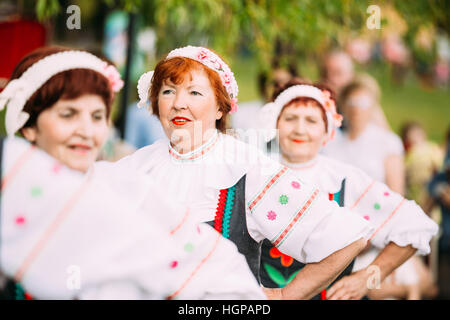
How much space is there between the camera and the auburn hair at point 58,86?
165 cm

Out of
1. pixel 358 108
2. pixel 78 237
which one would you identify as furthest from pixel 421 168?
pixel 78 237

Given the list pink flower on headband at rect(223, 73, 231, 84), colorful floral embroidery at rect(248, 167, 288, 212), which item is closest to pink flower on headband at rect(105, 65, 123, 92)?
pink flower on headband at rect(223, 73, 231, 84)

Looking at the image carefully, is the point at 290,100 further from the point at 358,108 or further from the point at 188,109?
the point at 358,108

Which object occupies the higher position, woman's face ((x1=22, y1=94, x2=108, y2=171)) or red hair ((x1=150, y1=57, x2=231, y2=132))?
red hair ((x1=150, y1=57, x2=231, y2=132))

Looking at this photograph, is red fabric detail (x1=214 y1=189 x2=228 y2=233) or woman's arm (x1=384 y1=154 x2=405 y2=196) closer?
red fabric detail (x1=214 y1=189 x2=228 y2=233)

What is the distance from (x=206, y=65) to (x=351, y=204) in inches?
37.2

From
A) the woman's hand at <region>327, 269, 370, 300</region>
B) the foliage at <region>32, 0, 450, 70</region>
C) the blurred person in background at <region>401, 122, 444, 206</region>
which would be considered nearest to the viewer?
the woman's hand at <region>327, 269, 370, 300</region>

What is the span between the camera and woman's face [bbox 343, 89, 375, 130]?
3.83 meters

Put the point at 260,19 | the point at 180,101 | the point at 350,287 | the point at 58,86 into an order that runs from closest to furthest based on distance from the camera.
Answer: the point at 58,86 → the point at 180,101 → the point at 350,287 → the point at 260,19

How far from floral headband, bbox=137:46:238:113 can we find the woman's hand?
0.87 meters

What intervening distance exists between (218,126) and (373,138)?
7.08 feet

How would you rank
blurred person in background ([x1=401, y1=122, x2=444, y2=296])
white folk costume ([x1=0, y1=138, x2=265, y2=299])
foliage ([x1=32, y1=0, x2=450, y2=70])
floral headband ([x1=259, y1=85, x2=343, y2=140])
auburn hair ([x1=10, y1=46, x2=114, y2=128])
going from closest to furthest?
white folk costume ([x1=0, y1=138, x2=265, y2=299]) → auburn hair ([x1=10, y1=46, x2=114, y2=128]) → floral headband ([x1=259, y1=85, x2=343, y2=140]) → foliage ([x1=32, y1=0, x2=450, y2=70]) → blurred person in background ([x1=401, y1=122, x2=444, y2=296])

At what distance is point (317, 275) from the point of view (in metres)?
2.04

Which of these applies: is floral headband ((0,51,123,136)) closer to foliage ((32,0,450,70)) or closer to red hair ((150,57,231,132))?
red hair ((150,57,231,132))
